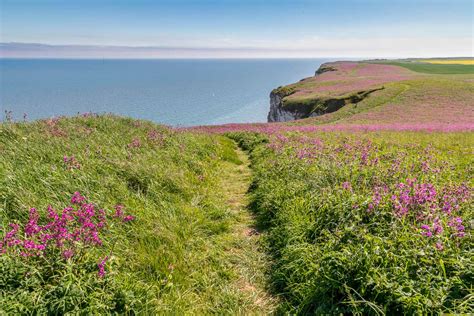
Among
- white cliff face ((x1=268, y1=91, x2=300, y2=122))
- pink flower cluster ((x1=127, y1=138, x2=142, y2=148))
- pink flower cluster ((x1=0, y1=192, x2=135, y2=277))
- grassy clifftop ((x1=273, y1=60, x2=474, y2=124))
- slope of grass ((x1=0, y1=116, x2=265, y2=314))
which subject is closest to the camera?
slope of grass ((x1=0, y1=116, x2=265, y2=314))

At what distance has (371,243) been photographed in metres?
4.37

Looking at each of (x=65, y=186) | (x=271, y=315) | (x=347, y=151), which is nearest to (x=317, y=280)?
(x=271, y=315)

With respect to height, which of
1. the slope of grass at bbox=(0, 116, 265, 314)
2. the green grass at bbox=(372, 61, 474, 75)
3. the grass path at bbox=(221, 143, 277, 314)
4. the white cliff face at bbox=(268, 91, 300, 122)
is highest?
the green grass at bbox=(372, 61, 474, 75)

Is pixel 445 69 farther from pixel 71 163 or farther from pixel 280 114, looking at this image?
pixel 71 163

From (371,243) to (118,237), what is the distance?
14.3ft

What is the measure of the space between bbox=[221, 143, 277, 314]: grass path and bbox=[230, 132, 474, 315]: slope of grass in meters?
0.29

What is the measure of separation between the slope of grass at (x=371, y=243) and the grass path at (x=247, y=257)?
0.95 feet

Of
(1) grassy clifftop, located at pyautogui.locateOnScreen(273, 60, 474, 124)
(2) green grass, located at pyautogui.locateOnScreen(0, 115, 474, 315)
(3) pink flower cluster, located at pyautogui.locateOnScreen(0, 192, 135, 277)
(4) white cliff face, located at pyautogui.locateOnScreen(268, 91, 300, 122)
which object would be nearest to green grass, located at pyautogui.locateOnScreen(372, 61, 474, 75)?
(1) grassy clifftop, located at pyautogui.locateOnScreen(273, 60, 474, 124)

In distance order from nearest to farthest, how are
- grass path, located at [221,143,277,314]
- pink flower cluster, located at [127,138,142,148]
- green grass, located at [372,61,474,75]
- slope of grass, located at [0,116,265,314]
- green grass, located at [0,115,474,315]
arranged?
green grass, located at [0,115,474,315]
slope of grass, located at [0,116,265,314]
grass path, located at [221,143,277,314]
pink flower cluster, located at [127,138,142,148]
green grass, located at [372,61,474,75]

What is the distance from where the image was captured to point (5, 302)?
3.56 metres

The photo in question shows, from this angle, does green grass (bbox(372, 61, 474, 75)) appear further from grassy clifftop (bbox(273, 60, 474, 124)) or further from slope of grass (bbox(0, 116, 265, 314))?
slope of grass (bbox(0, 116, 265, 314))

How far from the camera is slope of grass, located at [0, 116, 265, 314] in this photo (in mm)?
3869

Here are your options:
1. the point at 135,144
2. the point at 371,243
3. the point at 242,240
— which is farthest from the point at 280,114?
the point at 371,243

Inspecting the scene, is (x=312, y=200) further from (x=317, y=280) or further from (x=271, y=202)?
(x=317, y=280)
